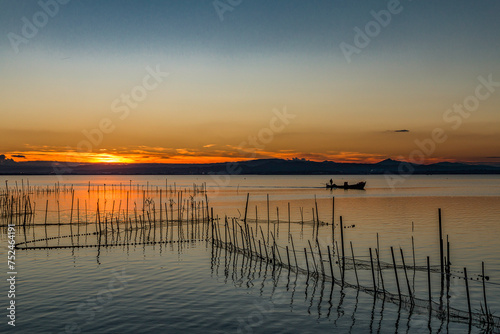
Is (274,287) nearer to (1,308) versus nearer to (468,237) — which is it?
(1,308)

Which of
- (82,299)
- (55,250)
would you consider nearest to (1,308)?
(82,299)

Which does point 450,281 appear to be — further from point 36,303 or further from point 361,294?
point 36,303

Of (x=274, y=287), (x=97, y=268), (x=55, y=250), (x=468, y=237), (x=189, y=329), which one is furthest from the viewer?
(x=468, y=237)

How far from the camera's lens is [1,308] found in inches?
584

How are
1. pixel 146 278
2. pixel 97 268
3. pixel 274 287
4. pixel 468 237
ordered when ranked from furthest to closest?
pixel 468 237 → pixel 97 268 → pixel 146 278 → pixel 274 287

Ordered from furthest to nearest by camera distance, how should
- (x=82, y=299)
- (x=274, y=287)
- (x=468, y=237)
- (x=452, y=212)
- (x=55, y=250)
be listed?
(x=452, y=212) → (x=468, y=237) → (x=55, y=250) → (x=274, y=287) → (x=82, y=299)

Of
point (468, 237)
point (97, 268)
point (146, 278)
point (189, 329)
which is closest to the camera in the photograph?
point (189, 329)

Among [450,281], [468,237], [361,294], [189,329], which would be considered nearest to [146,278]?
[189,329]

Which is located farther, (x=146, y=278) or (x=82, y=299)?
(x=146, y=278)

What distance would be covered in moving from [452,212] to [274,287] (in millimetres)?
37125

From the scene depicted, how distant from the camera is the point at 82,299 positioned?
1622 centimetres

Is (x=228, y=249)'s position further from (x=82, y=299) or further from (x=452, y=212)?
(x=452, y=212)

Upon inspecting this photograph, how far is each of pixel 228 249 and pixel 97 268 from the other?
7.51m

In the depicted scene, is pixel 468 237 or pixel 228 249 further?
pixel 468 237
